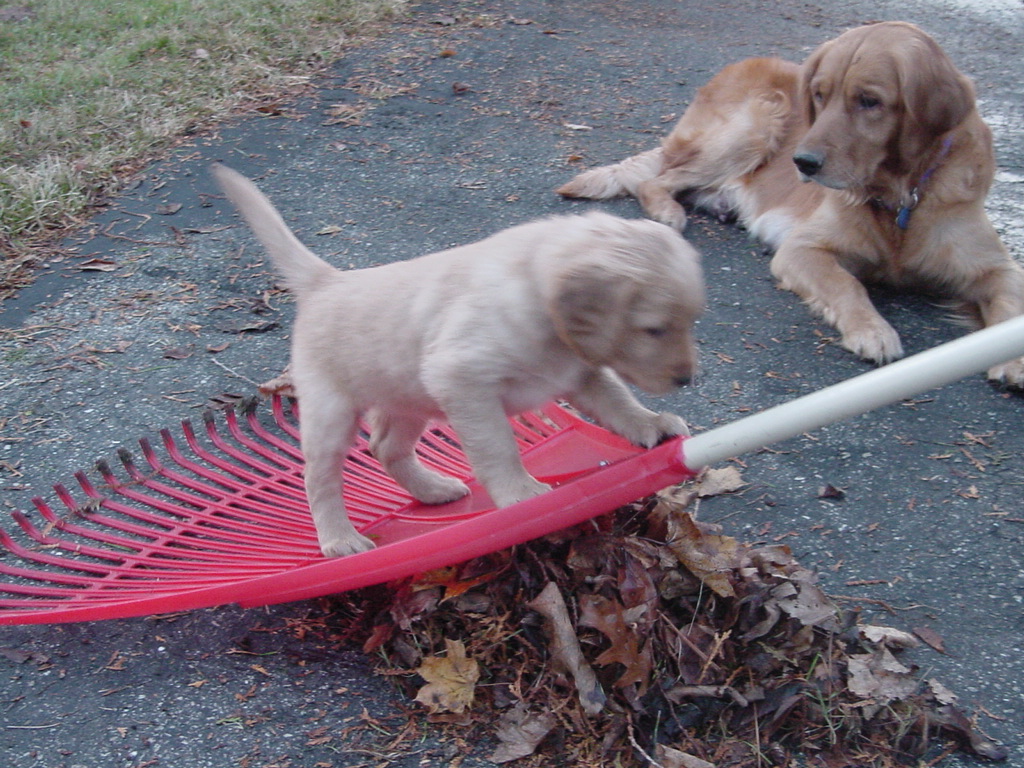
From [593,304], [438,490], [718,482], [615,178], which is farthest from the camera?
[615,178]

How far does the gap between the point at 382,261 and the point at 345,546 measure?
6.92 feet

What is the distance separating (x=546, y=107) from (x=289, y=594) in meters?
4.56

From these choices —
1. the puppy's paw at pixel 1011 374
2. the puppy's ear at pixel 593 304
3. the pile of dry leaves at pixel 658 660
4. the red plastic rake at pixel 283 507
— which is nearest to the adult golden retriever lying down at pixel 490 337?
the puppy's ear at pixel 593 304

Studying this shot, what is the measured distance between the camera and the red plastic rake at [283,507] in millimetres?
1945

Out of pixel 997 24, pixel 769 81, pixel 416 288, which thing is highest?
pixel 416 288

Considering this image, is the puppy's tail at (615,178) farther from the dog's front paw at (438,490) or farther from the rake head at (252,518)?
the dog's front paw at (438,490)

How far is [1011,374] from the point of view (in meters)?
3.45

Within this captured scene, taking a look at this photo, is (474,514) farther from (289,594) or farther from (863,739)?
(863,739)

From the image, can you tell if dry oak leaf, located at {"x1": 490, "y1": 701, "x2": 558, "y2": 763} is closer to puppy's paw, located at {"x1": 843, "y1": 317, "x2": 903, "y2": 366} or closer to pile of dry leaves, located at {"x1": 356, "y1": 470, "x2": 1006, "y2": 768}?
pile of dry leaves, located at {"x1": 356, "y1": 470, "x2": 1006, "y2": 768}

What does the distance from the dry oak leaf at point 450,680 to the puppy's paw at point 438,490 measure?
0.62 m

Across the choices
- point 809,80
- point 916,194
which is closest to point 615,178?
point 809,80

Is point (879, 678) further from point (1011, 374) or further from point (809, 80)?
point (809, 80)

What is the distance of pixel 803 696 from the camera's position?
212 centimetres

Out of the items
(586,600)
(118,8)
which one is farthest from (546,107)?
(586,600)
